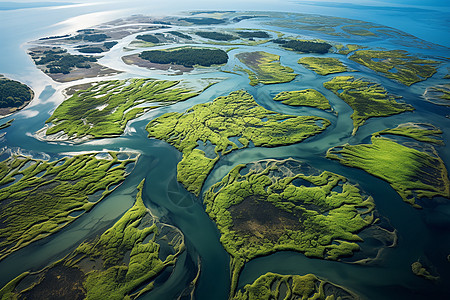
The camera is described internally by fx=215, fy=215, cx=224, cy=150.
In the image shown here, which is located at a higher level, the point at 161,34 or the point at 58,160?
the point at 161,34

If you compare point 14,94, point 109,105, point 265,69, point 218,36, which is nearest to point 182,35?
point 218,36

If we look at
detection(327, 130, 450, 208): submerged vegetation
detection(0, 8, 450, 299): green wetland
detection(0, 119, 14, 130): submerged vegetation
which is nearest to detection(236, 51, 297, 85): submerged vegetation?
detection(0, 8, 450, 299): green wetland

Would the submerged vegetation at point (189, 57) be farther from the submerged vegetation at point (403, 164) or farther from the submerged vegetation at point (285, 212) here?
the submerged vegetation at point (403, 164)

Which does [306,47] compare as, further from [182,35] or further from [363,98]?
[182,35]

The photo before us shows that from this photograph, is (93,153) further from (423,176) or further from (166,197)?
(423,176)

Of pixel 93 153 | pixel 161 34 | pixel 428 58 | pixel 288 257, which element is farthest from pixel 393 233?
pixel 161 34
